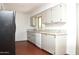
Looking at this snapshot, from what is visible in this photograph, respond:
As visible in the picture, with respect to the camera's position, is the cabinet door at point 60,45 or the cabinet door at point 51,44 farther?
the cabinet door at point 51,44

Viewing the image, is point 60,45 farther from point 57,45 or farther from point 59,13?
point 59,13

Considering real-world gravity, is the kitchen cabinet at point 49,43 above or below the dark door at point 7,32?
below

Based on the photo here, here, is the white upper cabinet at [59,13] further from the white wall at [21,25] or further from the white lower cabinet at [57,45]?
the white wall at [21,25]

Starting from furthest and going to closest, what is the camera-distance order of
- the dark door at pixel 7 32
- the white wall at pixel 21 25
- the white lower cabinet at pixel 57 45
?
the white wall at pixel 21 25, the white lower cabinet at pixel 57 45, the dark door at pixel 7 32

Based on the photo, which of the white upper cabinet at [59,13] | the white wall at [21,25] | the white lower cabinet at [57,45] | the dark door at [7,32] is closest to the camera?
the dark door at [7,32]

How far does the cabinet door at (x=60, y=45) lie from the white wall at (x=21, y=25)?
18.2 ft

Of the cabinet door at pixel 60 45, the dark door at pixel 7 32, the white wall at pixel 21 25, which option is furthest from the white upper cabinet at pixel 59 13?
the white wall at pixel 21 25

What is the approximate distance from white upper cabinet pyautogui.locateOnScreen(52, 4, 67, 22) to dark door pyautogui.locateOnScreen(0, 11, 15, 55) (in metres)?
2.56

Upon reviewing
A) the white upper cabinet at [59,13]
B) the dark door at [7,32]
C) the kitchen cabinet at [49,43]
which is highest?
the white upper cabinet at [59,13]

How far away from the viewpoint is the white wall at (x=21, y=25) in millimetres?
9914

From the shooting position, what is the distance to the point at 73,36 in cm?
426
